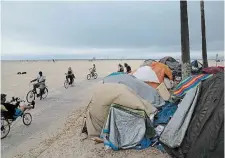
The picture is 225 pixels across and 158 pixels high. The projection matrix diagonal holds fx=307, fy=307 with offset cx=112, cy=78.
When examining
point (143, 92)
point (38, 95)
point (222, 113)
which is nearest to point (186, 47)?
point (143, 92)

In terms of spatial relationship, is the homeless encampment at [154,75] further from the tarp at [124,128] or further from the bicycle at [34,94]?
the bicycle at [34,94]

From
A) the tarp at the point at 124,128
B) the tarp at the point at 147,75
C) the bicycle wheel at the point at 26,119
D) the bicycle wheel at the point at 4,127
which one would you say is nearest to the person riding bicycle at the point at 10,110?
the bicycle wheel at the point at 4,127

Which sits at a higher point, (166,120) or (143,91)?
(143,91)

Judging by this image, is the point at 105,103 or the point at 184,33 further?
the point at 184,33

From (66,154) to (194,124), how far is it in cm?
314

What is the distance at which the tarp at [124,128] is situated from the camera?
25.0ft

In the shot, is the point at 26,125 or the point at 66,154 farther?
the point at 26,125

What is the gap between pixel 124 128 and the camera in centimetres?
775

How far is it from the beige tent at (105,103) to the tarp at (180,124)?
1.35m

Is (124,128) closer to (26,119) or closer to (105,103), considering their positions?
(105,103)

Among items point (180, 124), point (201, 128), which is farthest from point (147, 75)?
point (201, 128)

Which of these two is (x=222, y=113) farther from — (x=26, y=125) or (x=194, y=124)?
(x=26, y=125)

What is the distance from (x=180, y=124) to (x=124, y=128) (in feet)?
5.25

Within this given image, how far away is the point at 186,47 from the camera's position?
11.3 meters
